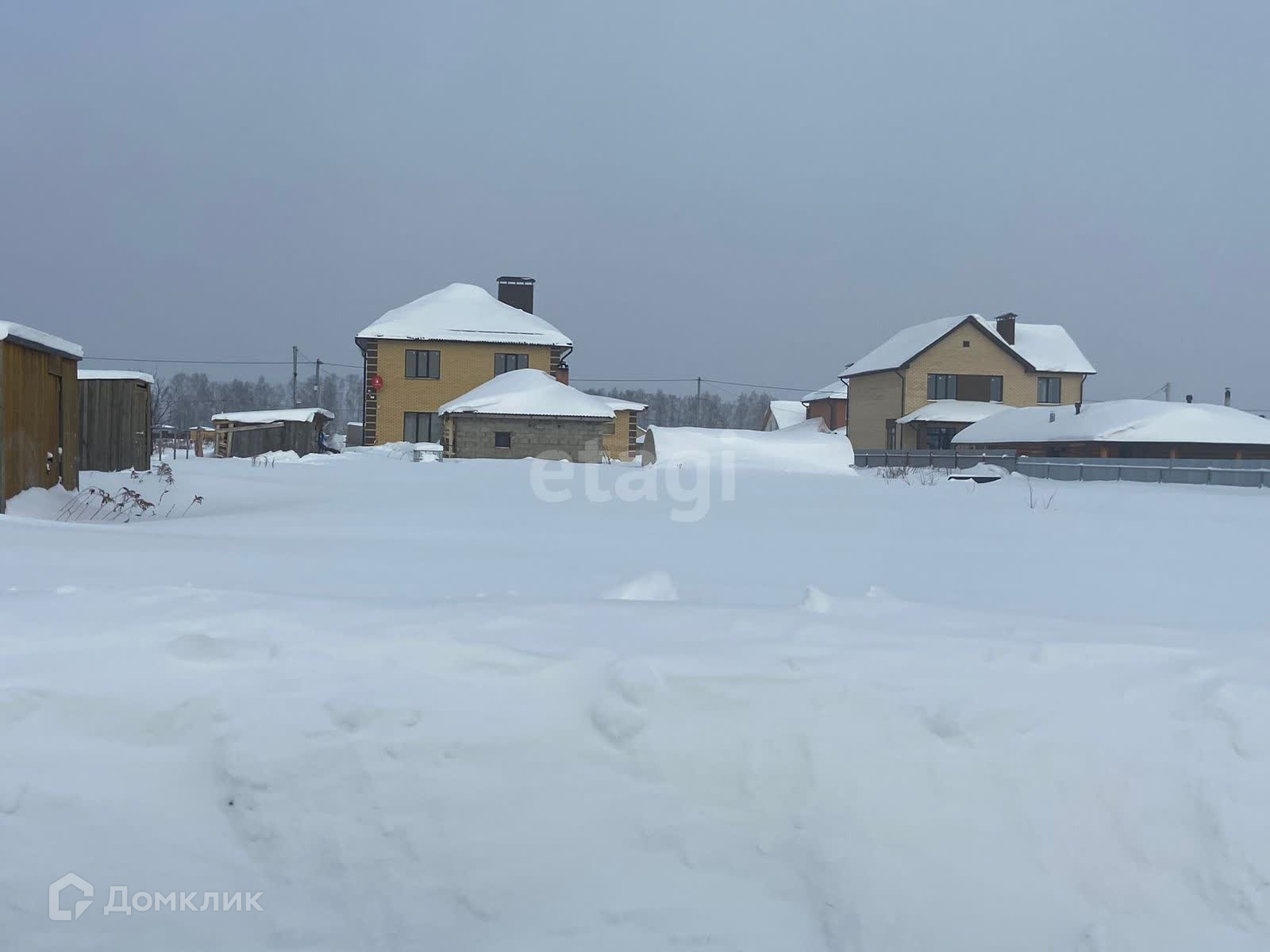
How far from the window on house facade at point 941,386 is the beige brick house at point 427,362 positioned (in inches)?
682

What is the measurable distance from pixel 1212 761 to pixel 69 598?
16.3 ft

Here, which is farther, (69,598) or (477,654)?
(69,598)

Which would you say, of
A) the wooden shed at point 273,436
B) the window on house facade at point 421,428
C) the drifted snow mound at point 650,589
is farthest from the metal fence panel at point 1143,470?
the wooden shed at point 273,436

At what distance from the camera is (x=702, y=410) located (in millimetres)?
136500

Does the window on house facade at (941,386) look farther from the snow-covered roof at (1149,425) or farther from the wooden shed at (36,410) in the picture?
the wooden shed at (36,410)

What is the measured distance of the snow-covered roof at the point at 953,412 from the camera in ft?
137

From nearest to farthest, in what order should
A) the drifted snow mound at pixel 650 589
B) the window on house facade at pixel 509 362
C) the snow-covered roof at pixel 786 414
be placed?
1. the drifted snow mound at pixel 650 589
2. the window on house facade at pixel 509 362
3. the snow-covered roof at pixel 786 414

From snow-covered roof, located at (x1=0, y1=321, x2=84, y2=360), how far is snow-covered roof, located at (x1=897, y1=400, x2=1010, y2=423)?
36376 millimetres

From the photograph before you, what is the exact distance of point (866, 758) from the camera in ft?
11.3

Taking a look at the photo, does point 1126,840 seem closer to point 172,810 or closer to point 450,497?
point 172,810

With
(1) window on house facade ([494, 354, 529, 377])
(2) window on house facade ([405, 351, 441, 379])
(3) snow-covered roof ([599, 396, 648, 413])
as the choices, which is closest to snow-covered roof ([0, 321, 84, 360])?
(3) snow-covered roof ([599, 396, 648, 413])

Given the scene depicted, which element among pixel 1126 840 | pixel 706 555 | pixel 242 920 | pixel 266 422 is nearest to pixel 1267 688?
pixel 1126 840

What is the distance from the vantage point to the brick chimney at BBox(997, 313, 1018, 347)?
153 feet

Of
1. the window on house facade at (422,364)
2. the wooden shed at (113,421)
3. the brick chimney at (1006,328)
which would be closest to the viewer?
the wooden shed at (113,421)
